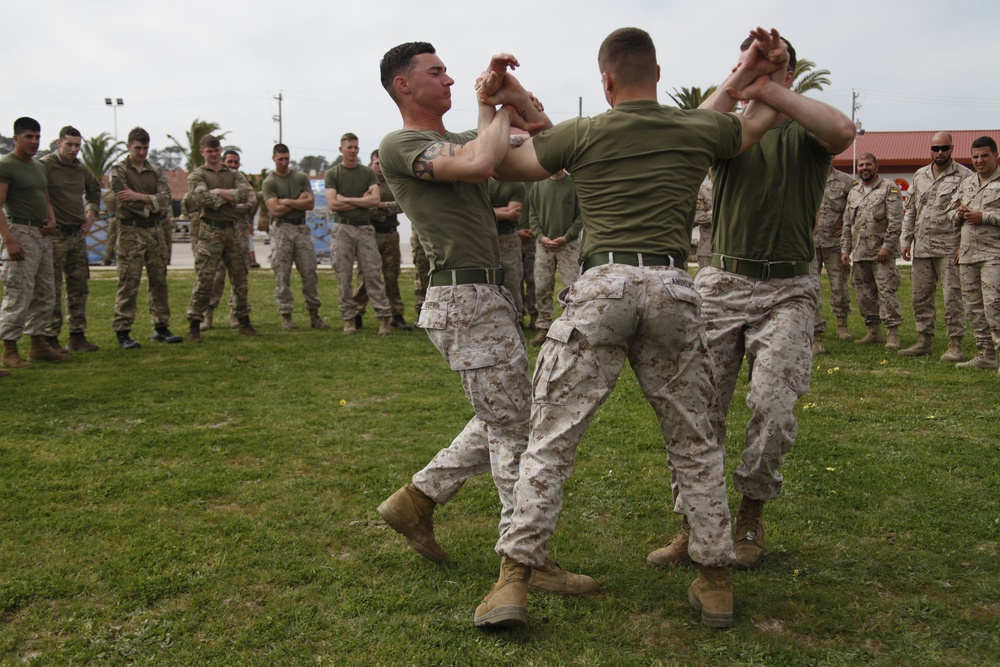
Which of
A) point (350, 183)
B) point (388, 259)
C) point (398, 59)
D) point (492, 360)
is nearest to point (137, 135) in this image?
point (350, 183)

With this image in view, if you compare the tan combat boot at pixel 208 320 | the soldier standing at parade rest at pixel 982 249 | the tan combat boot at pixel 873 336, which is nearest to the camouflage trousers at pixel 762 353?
the soldier standing at parade rest at pixel 982 249

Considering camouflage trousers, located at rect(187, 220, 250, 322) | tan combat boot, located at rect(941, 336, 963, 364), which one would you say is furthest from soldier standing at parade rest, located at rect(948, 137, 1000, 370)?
camouflage trousers, located at rect(187, 220, 250, 322)

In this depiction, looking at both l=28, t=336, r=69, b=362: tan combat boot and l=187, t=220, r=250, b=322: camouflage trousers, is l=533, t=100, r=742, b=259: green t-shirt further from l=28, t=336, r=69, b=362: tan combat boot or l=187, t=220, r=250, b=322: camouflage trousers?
l=187, t=220, r=250, b=322: camouflage trousers

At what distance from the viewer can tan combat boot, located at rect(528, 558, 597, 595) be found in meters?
3.73

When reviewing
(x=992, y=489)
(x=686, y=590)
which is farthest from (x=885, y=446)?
(x=686, y=590)

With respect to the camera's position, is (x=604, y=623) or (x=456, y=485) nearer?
(x=604, y=623)

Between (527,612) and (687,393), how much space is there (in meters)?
1.10

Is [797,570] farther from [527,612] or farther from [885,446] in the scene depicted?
[885,446]

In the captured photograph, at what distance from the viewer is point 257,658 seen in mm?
3223

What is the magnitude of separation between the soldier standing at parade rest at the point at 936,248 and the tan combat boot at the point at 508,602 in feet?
25.4

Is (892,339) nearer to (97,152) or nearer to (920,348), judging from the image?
(920,348)

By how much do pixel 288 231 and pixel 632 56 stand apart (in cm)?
911

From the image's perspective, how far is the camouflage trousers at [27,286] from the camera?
8.85 m

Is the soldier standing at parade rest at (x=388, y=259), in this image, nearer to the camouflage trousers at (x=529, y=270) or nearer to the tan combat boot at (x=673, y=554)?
the camouflage trousers at (x=529, y=270)
